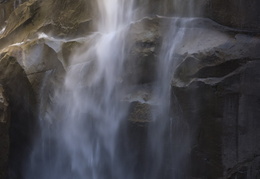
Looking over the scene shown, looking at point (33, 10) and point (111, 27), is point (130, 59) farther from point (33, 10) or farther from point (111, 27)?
point (33, 10)

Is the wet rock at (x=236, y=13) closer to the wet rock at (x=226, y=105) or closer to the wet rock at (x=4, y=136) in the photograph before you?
the wet rock at (x=226, y=105)

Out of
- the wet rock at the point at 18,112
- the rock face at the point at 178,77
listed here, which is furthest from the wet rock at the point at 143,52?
the wet rock at the point at 18,112

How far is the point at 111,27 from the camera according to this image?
21.5 feet

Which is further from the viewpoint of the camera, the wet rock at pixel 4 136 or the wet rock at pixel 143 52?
the wet rock at pixel 4 136

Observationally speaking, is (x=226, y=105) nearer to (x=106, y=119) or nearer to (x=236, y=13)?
(x=236, y=13)

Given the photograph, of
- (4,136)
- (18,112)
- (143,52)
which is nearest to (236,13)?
(143,52)

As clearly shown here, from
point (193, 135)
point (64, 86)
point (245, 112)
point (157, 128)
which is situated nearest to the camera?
point (245, 112)

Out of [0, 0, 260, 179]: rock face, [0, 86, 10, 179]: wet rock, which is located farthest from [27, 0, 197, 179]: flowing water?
[0, 86, 10, 179]: wet rock

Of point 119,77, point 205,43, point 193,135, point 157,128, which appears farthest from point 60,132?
point 205,43

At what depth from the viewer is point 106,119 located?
6043mm

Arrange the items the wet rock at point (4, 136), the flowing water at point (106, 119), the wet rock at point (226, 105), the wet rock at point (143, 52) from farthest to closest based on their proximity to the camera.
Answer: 1. the wet rock at point (4, 136)
2. the wet rock at point (143, 52)
3. the flowing water at point (106, 119)
4. the wet rock at point (226, 105)

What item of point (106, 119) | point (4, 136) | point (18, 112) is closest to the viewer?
point (106, 119)

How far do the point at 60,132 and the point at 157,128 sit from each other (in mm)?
2043

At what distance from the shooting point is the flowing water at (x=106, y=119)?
550 centimetres
